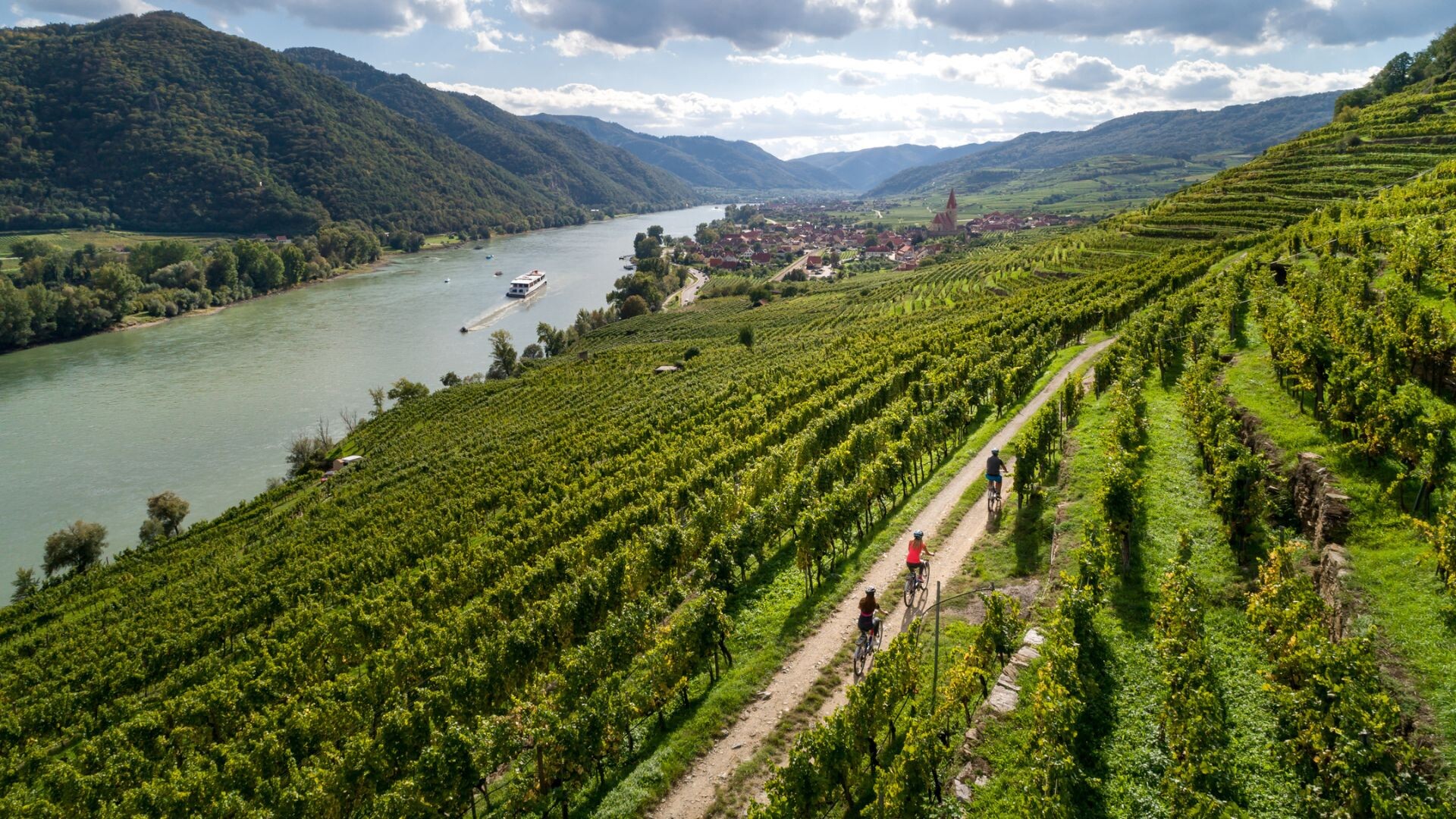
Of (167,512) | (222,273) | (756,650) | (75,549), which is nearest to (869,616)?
(756,650)

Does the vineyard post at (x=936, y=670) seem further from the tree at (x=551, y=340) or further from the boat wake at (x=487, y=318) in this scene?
the boat wake at (x=487, y=318)

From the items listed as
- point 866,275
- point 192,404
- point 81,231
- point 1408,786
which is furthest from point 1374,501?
point 81,231

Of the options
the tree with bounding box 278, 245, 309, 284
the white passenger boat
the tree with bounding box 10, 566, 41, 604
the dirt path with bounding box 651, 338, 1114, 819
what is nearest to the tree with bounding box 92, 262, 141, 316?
the tree with bounding box 278, 245, 309, 284

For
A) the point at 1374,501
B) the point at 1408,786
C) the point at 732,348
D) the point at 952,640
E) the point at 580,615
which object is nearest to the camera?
the point at 1408,786

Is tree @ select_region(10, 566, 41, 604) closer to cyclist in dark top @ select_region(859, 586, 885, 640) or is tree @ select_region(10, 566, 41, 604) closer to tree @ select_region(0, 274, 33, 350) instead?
cyclist in dark top @ select_region(859, 586, 885, 640)

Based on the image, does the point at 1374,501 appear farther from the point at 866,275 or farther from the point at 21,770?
the point at 866,275

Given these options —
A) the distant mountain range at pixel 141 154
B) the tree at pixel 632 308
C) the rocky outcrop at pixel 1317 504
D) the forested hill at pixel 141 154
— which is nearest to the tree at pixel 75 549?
the rocky outcrop at pixel 1317 504
